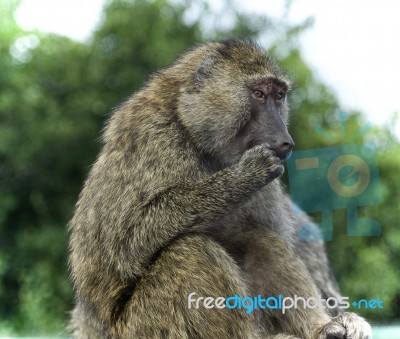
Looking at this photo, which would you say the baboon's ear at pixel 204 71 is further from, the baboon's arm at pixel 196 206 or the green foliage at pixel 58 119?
the green foliage at pixel 58 119

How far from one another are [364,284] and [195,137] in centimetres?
349

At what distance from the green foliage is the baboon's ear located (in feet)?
16.6

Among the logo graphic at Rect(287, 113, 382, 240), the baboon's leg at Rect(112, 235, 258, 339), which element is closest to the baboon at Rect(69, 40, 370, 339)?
the baboon's leg at Rect(112, 235, 258, 339)

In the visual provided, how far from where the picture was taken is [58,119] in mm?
11617

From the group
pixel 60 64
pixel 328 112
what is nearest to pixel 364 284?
pixel 328 112

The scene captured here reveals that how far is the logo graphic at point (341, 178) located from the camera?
10.8ft

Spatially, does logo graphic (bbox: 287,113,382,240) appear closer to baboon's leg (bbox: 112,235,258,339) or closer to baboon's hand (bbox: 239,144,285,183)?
baboon's hand (bbox: 239,144,285,183)

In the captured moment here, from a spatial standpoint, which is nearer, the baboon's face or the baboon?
the baboon

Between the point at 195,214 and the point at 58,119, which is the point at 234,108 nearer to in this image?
the point at 195,214

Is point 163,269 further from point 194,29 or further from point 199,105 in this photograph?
point 194,29

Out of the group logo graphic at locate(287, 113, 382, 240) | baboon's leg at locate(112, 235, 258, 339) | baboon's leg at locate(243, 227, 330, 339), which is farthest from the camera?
logo graphic at locate(287, 113, 382, 240)

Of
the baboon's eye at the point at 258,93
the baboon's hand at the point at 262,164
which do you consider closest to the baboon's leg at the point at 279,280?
the baboon's hand at the point at 262,164

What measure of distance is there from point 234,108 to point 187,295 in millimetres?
1032

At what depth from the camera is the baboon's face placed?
3.20 metres
